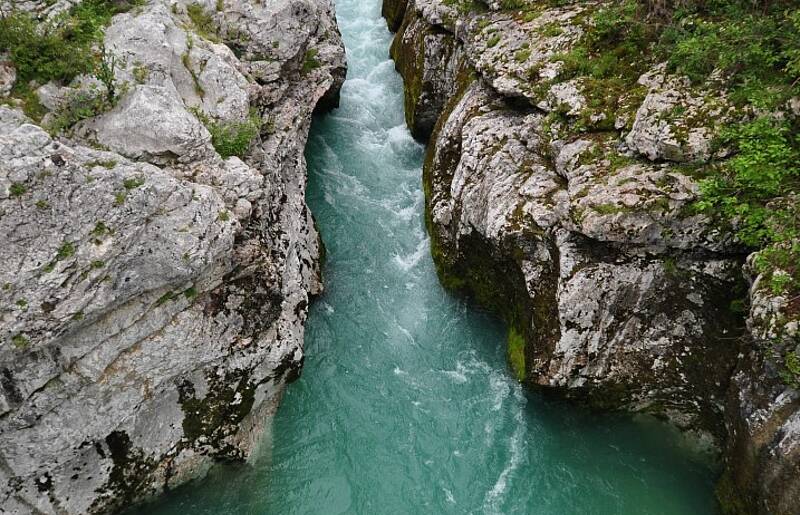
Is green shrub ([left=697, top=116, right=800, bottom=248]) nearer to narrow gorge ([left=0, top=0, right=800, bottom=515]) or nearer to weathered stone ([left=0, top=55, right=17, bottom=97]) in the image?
narrow gorge ([left=0, top=0, right=800, bottom=515])

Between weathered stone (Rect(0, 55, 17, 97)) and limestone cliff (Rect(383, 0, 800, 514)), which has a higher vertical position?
weathered stone (Rect(0, 55, 17, 97))

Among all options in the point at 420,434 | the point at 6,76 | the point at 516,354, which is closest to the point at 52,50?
the point at 6,76

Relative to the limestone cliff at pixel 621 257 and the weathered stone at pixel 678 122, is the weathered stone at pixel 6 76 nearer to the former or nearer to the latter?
the limestone cliff at pixel 621 257

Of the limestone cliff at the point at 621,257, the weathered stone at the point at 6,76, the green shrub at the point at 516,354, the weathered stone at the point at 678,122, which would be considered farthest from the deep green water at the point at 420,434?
the weathered stone at the point at 6,76

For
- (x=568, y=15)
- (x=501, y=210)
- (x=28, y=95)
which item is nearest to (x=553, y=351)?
(x=501, y=210)

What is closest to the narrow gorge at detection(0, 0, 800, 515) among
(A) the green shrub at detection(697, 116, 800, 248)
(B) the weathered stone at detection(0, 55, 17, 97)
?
(B) the weathered stone at detection(0, 55, 17, 97)

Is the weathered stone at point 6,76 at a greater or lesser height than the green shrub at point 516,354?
greater
